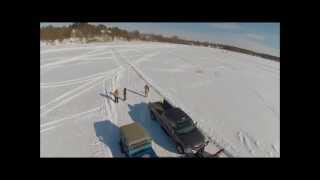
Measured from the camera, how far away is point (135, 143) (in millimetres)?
4316

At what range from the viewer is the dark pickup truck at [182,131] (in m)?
4.59

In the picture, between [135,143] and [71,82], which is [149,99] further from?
[71,82]

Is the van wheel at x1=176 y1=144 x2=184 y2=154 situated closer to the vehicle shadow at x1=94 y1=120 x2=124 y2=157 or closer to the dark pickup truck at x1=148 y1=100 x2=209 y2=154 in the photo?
the dark pickup truck at x1=148 y1=100 x2=209 y2=154

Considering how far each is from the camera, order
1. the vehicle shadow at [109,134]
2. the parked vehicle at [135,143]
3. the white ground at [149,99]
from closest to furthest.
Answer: the parked vehicle at [135,143] < the vehicle shadow at [109,134] < the white ground at [149,99]

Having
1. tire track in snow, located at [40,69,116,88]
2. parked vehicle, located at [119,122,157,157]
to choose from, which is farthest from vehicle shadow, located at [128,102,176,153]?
tire track in snow, located at [40,69,116,88]

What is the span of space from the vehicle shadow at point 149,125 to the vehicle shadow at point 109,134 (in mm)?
748

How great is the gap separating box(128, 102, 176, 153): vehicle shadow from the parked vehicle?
0.51 metres

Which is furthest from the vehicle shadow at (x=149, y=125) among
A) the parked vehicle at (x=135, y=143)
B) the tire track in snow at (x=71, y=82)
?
the tire track in snow at (x=71, y=82)

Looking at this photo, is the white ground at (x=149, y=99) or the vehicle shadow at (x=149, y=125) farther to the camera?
the white ground at (x=149, y=99)

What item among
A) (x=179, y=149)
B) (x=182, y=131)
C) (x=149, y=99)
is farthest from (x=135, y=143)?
(x=149, y=99)

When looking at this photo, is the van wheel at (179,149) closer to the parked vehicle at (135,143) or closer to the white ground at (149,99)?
the white ground at (149,99)
